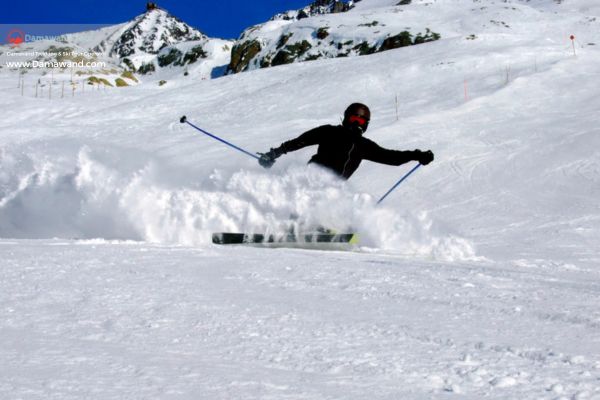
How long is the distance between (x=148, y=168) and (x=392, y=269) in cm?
392

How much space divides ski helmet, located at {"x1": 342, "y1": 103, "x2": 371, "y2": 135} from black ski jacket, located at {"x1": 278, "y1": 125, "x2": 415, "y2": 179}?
0.07 metres

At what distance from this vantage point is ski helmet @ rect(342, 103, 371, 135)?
23.3ft

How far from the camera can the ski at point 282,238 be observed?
6.87 meters

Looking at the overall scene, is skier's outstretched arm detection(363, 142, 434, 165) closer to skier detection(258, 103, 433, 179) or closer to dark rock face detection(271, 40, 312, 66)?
skier detection(258, 103, 433, 179)

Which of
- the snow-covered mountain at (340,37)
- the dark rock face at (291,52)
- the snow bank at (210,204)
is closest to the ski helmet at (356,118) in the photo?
the snow bank at (210,204)

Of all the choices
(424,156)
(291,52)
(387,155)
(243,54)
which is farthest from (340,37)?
(424,156)

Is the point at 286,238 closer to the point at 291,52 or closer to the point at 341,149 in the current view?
the point at 341,149

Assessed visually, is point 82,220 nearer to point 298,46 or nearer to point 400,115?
point 400,115

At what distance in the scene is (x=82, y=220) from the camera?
7695 millimetres

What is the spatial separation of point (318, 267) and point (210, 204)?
2869 mm

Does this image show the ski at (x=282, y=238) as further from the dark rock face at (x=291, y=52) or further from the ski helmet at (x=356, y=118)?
the dark rock face at (x=291, y=52)

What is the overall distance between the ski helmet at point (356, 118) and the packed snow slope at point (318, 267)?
0.71 m

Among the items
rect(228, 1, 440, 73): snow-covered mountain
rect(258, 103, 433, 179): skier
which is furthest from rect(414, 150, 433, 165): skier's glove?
rect(228, 1, 440, 73): snow-covered mountain

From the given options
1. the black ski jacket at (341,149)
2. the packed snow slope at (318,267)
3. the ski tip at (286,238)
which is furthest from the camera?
the black ski jacket at (341,149)
